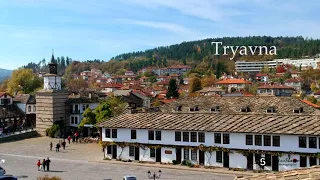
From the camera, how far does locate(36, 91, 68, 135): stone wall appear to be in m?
63.6

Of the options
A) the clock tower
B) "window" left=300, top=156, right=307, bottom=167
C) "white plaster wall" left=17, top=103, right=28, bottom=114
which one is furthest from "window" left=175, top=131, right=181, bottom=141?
"white plaster wall" left=17, top=103, right=28, bottom=114

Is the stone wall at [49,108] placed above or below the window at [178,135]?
above

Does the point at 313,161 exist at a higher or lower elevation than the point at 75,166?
higher

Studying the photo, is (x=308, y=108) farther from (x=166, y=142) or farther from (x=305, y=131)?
(x=166, y=142)

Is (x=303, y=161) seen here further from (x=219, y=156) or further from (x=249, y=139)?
(x=219, y=156)

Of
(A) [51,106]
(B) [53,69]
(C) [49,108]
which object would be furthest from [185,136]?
(B) [53,69]

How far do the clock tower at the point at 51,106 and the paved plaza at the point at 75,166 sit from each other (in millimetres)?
10449

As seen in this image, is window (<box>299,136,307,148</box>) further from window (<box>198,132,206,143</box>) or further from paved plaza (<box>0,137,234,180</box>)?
window (<box>198,132,206,143</box>)

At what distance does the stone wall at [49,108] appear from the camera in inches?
2504

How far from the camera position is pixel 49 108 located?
2522 inches

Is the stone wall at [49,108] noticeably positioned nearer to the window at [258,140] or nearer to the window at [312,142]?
the window at [258,140]

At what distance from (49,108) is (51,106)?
507mm

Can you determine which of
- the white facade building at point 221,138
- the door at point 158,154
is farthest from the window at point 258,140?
the door at point 158,154

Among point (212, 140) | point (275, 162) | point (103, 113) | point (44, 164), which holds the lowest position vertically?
point (44, 164)
